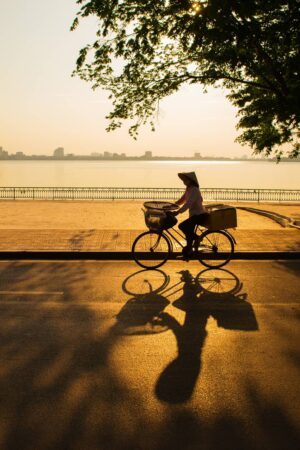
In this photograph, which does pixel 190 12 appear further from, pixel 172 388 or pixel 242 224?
pixel 172 388

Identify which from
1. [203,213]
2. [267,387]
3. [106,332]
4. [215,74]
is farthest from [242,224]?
[267,387]

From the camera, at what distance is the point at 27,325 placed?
604 centimetres

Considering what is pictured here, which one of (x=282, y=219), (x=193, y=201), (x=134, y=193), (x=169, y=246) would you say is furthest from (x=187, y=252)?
(x=134, y=193)

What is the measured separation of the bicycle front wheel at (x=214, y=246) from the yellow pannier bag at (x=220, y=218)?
293 millimetres

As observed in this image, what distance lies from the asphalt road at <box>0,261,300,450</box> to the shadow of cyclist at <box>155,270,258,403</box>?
0.6 inches

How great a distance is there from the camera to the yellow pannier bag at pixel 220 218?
9008 mm

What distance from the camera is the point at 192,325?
6160 mm

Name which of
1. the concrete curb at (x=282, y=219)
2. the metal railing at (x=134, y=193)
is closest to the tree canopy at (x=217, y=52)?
the concrete curb at (x=282, y=219)

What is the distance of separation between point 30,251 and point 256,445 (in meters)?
7.70

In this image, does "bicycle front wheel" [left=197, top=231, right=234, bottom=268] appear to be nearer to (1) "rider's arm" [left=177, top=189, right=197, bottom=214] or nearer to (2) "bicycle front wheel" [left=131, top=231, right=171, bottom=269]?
(2) "bicycle front wheel" [left=131, top=231, right=171, bottom=269]

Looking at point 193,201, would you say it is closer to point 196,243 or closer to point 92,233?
point 196,243

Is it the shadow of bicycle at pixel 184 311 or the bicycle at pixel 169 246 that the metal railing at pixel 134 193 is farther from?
the shadow of bicycle at pixel 184 311

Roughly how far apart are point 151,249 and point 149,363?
14.9ft

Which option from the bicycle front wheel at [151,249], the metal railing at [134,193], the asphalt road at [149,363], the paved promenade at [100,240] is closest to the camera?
the asphalt road at [149,363]
